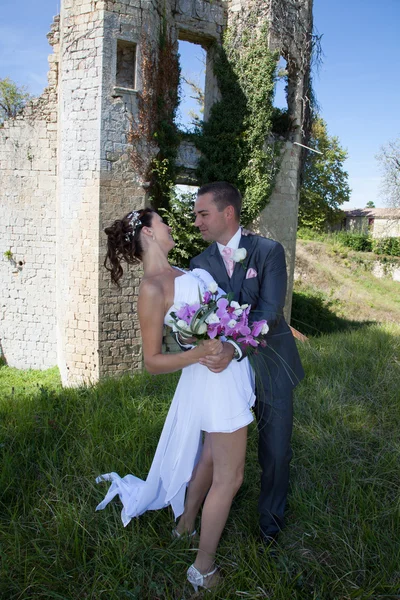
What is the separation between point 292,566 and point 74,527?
1.14 m

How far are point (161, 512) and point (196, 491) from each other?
0.33 m

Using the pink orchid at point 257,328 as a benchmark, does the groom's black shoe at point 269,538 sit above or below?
below

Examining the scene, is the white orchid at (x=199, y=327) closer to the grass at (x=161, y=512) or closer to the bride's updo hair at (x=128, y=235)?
the bride's updo hair at (x=128, y=235)

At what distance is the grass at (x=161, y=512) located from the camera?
6.97ft

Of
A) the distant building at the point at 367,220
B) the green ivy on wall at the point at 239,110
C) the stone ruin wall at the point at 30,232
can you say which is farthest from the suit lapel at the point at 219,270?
the distant building at the point at 367,220

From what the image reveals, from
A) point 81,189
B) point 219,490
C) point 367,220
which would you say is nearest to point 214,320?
point 219,490

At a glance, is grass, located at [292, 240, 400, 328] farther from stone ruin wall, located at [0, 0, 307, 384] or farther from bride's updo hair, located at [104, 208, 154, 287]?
bride's updo hair, located at [104, 208, 154, 287]

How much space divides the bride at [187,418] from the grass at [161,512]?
0.14 metres

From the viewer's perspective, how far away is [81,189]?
31.7 ft

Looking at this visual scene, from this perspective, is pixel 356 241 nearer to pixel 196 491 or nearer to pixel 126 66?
pixel 126 66

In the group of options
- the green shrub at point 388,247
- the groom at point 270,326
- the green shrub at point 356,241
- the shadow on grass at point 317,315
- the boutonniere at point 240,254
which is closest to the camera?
the boutonniere at point 240,254

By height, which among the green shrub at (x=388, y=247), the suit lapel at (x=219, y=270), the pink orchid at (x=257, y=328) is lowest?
the green shrub at (x=388, y=247)

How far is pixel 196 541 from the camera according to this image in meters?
2.44

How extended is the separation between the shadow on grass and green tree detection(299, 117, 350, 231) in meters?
11.9
